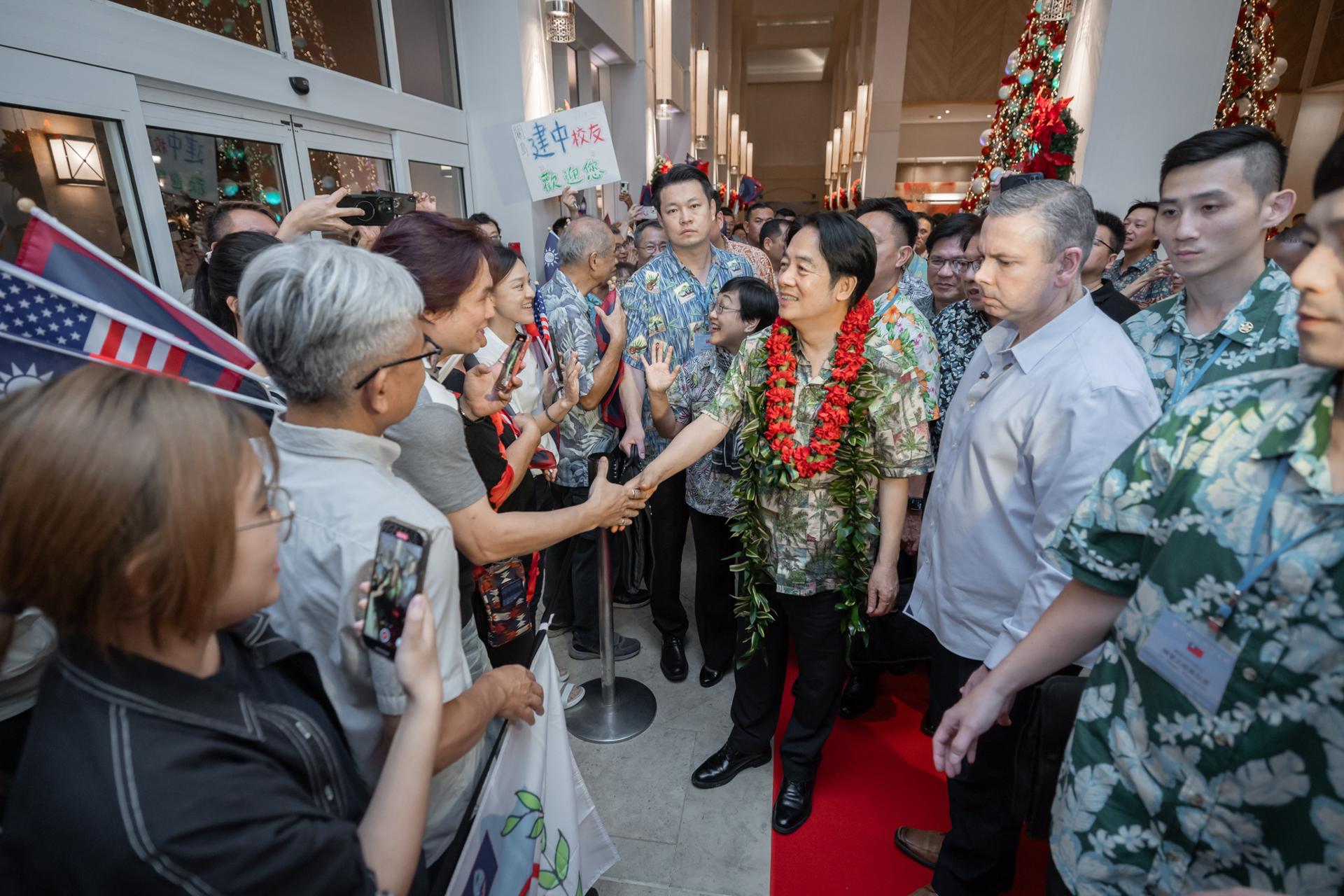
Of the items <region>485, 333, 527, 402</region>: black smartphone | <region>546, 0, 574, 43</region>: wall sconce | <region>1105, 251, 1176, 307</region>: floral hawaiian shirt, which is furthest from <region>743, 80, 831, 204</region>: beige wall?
<region>485, 333, 527, 402</region>: black smartphone

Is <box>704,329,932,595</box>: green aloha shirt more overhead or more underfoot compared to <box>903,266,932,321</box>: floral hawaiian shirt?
more underfoot

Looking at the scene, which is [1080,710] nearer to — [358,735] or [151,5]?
[358,735]

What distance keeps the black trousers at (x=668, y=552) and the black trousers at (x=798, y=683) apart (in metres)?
0.63

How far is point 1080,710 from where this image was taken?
3.26 ft

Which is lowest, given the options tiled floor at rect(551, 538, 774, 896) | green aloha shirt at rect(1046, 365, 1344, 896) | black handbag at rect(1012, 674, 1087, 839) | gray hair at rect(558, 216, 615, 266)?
tiled floor at rect(551, 538, 774, 896)

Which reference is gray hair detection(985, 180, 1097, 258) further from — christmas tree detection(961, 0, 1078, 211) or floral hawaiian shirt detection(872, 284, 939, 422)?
christmas tree detection(961, 0, 1078, 211)

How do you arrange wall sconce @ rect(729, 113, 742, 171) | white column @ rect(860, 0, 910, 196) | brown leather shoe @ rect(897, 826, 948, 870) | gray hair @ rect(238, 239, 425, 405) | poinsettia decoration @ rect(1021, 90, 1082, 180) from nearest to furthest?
gray hair @ rect(238, 239, 425, 405) < brown leather shoe @ rect(897, 826, 948, 870) < poinsettia decoration @ rect(1021, 90, 1082, 180) < white column @ rect(860, 0, 910, 196) < wall sconce @ rect(729, 113, 742, 171)

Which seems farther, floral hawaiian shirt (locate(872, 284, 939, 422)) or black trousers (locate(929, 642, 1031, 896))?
floral hawaiian shirt (locate(872, 284, 939, 422))

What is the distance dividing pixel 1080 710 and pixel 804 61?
29.6m

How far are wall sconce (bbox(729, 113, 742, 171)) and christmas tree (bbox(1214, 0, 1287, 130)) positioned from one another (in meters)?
12.2

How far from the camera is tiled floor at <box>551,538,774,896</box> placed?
1893mm

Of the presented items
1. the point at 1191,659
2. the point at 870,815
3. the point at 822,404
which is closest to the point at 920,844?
the point at 870,815

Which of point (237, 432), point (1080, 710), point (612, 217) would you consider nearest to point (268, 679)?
point (237, 432)

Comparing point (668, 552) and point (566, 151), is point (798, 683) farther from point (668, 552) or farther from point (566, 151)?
point (566, 151)
